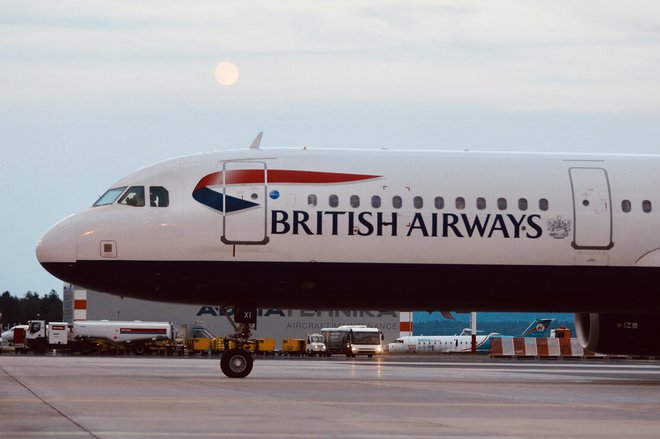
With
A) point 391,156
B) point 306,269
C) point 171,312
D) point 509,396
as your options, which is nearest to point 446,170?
point 391,156

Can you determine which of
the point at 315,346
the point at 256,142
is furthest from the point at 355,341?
the point at 256,142

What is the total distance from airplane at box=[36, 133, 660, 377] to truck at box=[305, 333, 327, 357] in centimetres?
6969

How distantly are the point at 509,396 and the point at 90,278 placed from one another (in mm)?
12659

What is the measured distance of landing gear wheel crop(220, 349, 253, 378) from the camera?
35.5m

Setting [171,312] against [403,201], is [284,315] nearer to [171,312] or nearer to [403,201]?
[171,312]

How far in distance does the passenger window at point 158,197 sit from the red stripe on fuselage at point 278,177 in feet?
2.88

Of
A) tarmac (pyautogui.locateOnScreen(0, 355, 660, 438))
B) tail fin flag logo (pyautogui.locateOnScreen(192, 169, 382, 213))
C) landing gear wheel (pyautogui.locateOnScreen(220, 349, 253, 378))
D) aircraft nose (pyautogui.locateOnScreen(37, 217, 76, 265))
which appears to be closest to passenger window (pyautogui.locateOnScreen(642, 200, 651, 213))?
tarmac (pyautogui.locateOnScreen(0, 355, 660, 438))

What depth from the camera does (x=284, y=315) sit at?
393ft

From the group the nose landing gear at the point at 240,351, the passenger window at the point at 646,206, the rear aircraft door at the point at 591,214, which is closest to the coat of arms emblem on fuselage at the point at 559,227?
the rear aircraft door at the point at 591,214

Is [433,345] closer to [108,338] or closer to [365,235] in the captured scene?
[108,338]

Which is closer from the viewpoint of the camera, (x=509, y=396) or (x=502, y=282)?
(x=509, y=396)

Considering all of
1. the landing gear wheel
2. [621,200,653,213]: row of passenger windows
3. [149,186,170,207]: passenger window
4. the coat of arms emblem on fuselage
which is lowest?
the landing gear wheel

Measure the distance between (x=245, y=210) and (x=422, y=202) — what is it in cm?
483

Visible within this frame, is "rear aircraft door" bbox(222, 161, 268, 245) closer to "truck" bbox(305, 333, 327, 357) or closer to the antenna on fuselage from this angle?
the antenna on fuselage
